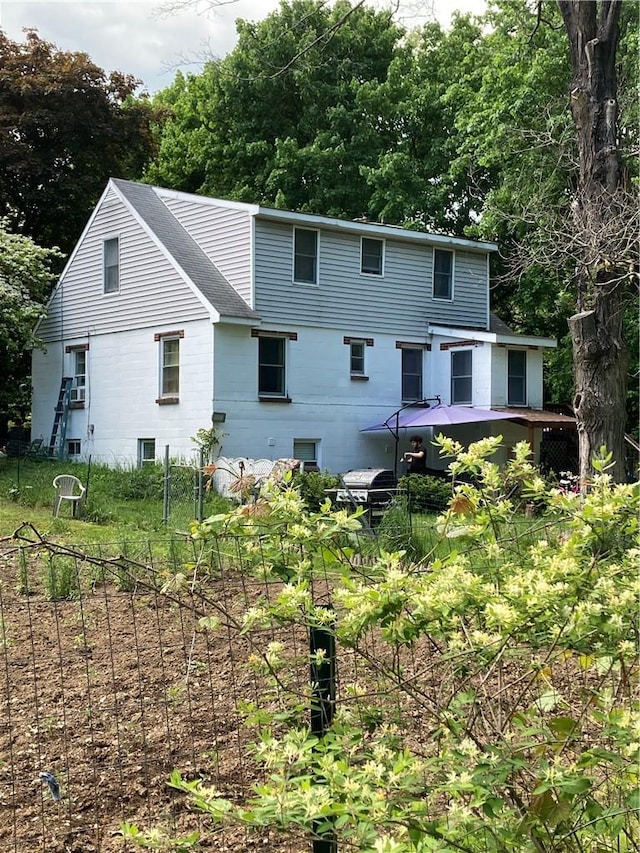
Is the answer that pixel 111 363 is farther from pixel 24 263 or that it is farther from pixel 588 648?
pixel 588 648

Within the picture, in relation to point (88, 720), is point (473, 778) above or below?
above

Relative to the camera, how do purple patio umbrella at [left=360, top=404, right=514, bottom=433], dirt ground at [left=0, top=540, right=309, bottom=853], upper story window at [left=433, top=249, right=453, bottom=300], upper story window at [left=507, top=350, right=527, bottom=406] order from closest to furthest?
dirt ground at [left=0, top=540, right=309, bottom=853] < purple patio umbrella at [left=360, top=404, right=514, bottom=433] < upper story window at [left=507, top=350, right=527, bottom=406] < upper story window at [left=433, top=249, right=453, bottom=300]

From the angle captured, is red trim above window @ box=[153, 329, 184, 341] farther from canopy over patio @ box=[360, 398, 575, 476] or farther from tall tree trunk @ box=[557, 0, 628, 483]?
tall tree trunk @ box=[557, 0, 628, 483]

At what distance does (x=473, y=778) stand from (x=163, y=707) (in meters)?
2.95

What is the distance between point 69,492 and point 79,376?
388 inches

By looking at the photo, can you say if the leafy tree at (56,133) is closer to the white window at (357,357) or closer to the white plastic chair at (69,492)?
the white window at (357,357)

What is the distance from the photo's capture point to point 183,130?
34.8 m

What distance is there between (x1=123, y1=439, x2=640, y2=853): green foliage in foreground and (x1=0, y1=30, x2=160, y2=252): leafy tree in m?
28.4

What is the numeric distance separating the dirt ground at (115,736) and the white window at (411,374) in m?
17.3

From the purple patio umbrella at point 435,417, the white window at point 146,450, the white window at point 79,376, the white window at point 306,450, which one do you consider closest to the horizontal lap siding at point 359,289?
the purple patio umbrella at point 435,417

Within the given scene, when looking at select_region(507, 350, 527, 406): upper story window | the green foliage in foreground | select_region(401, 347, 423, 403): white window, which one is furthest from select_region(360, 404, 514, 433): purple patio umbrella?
the green foliage in foreground

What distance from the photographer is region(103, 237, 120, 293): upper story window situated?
73.9 feet

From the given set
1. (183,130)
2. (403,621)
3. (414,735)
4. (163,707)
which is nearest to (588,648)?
(403,621)

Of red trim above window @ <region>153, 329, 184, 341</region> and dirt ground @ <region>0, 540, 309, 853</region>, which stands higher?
red trim above window @ <region>153, 329, 184, 341</region>
